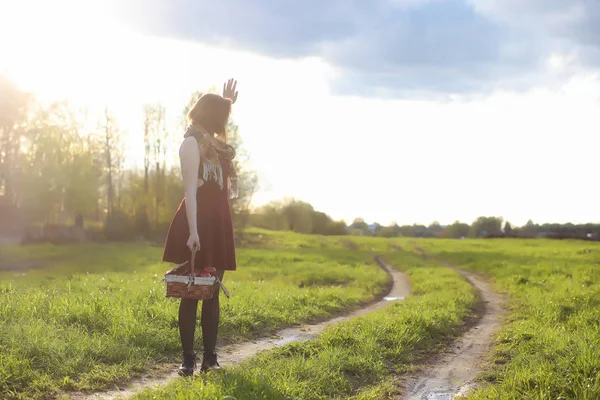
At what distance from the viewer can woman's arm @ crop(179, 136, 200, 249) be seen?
15.9ft

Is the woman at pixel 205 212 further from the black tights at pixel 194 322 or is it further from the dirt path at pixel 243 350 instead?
the dirt path at pixel 243 350

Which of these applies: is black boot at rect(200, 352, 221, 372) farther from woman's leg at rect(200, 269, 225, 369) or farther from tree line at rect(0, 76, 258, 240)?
tree line at rect(0, 76, 258, 240)

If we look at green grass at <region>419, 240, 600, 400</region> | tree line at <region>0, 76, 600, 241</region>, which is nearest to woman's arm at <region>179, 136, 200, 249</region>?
green grass at <region>419, 240, 600, 400</region>

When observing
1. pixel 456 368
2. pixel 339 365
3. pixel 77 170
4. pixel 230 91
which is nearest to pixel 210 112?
pixel 230 91

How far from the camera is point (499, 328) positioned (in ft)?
30.0

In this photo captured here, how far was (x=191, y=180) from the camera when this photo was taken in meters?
4.88

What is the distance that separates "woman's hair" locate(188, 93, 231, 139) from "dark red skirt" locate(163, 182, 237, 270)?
1.95ft

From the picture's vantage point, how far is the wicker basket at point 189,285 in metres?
4.88

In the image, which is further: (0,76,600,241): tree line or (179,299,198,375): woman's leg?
(0,76,600,241): tree line

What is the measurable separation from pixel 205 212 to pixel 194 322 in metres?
1.11

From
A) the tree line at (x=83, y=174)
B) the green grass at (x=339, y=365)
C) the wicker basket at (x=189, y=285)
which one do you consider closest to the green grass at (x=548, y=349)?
the green grass at (x=339, y=365)

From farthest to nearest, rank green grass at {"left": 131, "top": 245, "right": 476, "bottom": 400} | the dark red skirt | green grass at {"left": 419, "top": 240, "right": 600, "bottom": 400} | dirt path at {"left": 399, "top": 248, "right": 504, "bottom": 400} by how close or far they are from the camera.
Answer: dirt path at {"left": 399, "top": 248, "right": 504, "bottom": 400}
the dark red skirt
green grass at {"left": 419, "top": 240, "right": 600, "bottom": 400}
green grass at {"left": 131, "top": 245, "right": 476, "bottom": 400}

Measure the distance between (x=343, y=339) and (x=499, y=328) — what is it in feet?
12.3

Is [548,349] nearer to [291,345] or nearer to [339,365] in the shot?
[339,365]
